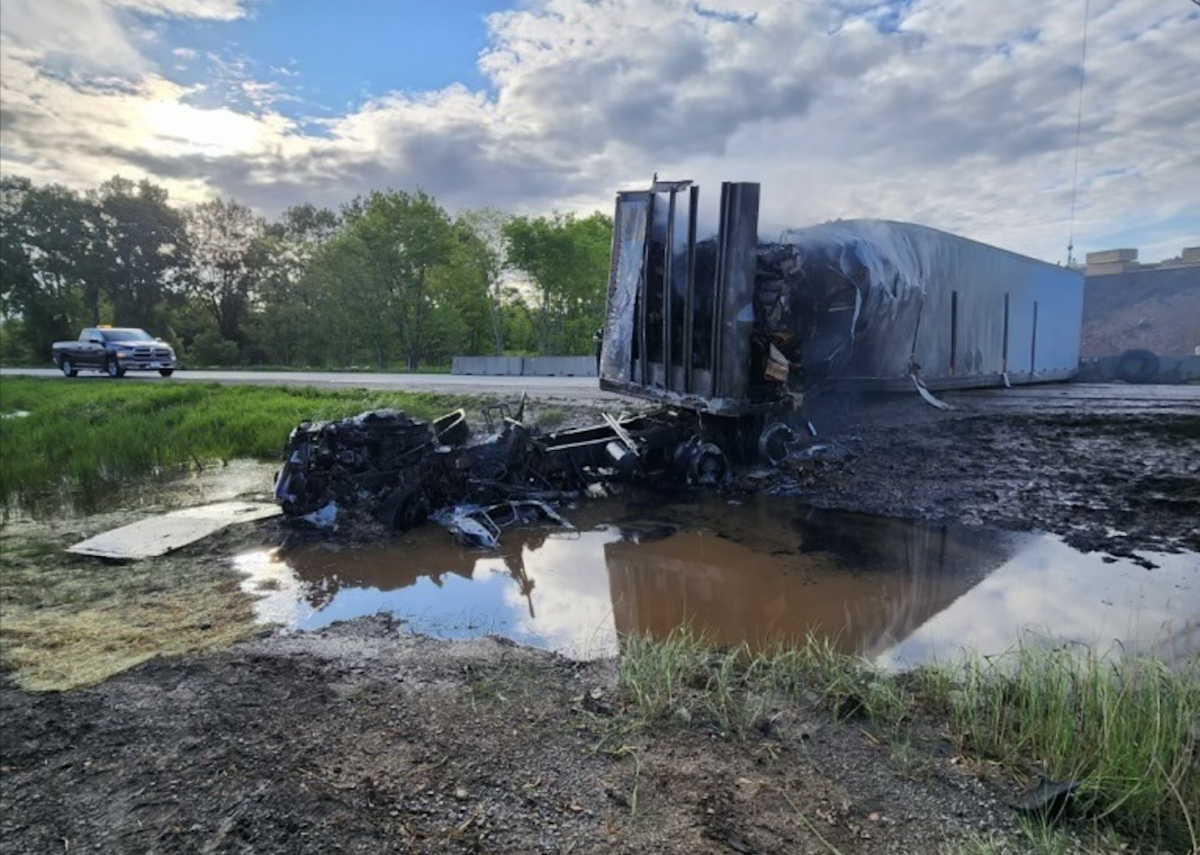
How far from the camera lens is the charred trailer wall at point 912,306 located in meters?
8.04

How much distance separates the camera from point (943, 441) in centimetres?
805

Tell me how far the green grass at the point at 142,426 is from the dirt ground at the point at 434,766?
271 inches

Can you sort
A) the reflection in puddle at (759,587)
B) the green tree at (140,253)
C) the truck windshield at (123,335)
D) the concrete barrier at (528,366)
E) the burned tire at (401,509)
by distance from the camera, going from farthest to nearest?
the green tree at (140,253) < the concrete barrier at (528,366) < the truck windshield at (123,335) < the burned tire at (401,509) < the reflection in puddle at (759,587)

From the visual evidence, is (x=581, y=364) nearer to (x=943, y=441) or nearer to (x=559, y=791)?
(x=943, y=441)

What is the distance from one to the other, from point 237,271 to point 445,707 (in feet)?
149

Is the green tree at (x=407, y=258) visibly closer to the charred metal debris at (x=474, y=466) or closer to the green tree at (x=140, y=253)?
the green tree at (x=140, y=253)

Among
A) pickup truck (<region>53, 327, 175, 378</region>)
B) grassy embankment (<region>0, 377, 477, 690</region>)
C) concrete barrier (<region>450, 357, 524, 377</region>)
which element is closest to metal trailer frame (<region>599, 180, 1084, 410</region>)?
grassy embankment (<region>0, 377, 477, 690</region>)

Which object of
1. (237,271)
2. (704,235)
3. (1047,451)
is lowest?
(1047,451)

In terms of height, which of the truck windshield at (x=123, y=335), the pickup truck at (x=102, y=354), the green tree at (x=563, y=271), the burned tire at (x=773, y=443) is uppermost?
the green tree at (x=563, y=271)

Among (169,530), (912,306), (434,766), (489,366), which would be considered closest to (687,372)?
(912,306)

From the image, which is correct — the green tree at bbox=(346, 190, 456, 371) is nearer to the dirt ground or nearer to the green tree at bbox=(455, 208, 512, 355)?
the green tree at bbox=(455, 208, 512, 355)

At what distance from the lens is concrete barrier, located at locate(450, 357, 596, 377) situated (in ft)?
84.3

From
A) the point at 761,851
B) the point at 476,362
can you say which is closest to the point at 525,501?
the point at 761,851

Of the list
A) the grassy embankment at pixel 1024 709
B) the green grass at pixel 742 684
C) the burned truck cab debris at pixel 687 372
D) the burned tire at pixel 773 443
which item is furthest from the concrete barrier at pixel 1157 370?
the green grass at pixel 742 684
